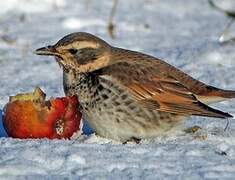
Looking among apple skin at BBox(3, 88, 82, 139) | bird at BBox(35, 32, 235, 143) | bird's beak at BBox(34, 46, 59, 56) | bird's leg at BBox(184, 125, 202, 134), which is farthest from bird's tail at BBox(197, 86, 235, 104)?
bird's beak at BBox(34, 46, 59, 56)

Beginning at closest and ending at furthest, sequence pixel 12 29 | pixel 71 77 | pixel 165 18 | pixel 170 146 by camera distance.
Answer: pixel 170 146
pixel 71 77
pixel 12 29
pixel 165 18

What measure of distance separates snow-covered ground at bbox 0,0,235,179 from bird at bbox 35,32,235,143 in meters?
0.13

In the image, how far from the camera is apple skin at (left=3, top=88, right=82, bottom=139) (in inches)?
240

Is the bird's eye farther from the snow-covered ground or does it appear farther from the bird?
the snow-covered ground

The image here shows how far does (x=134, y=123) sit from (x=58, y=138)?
54 centimetres

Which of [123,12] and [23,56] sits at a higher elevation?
[123,12]

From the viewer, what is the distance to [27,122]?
6.09 meters

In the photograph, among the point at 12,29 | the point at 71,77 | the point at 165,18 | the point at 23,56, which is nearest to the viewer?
the point at 71,77

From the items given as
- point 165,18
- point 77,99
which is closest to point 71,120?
point 77,99

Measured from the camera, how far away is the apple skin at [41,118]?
20.0 ft

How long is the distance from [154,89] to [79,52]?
610 mm

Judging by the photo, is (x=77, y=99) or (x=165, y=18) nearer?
(x=77, y=99)

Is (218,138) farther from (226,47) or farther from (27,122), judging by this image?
(226,47)

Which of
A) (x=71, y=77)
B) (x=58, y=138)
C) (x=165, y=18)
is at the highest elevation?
(x=165, y=18)
